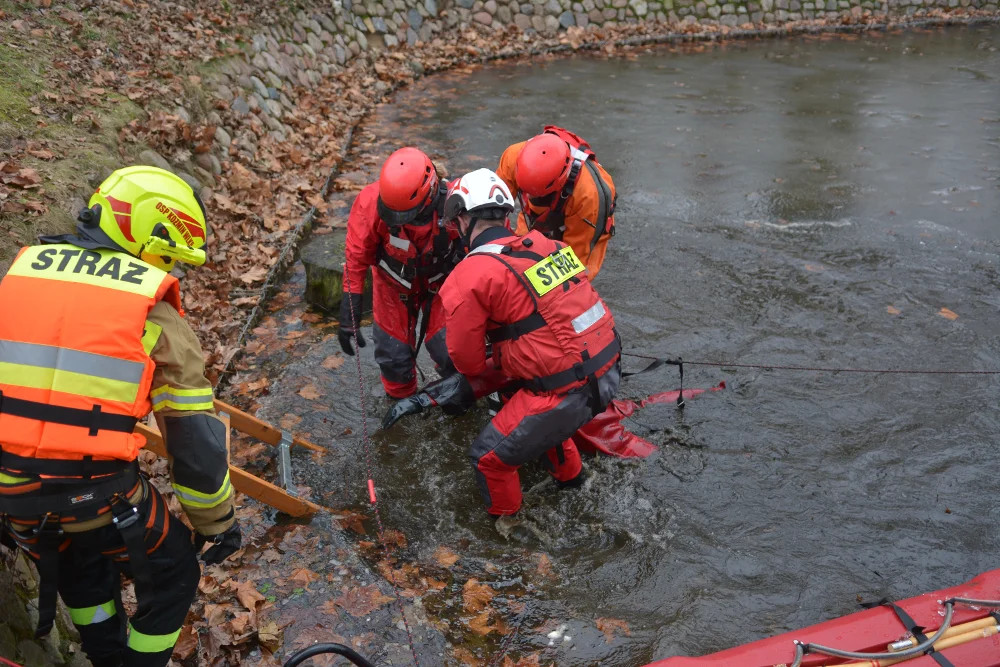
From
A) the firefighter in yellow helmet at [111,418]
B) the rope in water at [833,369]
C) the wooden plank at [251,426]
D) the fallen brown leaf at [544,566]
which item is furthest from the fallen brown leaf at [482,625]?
the rope in water at [833,369]

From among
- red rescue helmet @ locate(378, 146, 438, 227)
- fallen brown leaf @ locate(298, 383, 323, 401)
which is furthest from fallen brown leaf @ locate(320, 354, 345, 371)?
red rescue helmet @ locate(378, 146, 438, 227)

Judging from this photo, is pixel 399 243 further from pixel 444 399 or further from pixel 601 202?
pixel 601 202

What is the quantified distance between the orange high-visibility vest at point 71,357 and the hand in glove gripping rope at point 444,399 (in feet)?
7.40

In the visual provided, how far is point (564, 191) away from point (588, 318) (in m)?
1.53

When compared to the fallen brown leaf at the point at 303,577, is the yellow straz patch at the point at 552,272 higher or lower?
higher

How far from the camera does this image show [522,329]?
4078 millimetres

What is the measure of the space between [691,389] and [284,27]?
951 centimetres

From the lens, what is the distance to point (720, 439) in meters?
5.37

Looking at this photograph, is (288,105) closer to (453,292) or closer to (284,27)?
(284,27)

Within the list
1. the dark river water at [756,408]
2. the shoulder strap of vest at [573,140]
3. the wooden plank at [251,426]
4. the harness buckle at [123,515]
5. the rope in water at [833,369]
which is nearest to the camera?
the harness buckle at [123,515]

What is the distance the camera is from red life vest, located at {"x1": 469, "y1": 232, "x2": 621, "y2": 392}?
402 cm

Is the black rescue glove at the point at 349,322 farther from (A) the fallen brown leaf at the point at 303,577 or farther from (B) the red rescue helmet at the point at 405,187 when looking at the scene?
(A) the fallen brown leaf at the point at 303,577

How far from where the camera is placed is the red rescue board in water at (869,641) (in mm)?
2922

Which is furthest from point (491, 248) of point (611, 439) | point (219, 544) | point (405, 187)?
point (219, 544)
